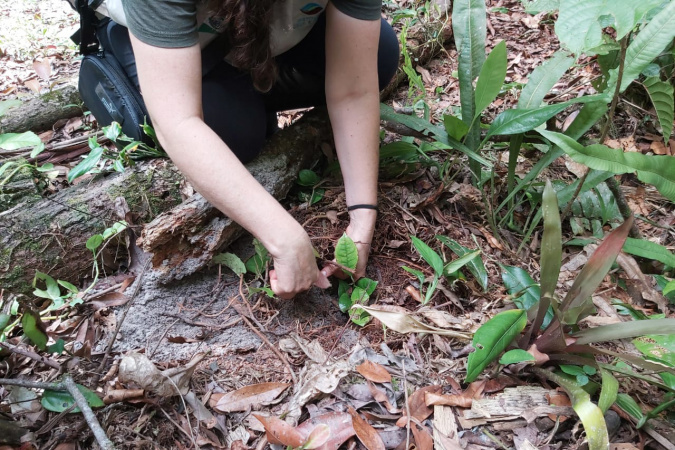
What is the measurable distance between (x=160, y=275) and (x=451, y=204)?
0.94m

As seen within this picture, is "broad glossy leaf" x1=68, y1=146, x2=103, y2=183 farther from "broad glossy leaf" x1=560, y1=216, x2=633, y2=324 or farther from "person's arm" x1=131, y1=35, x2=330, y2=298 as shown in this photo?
"broad glossy leaf" x1=560, y1=216, x2=633, y2=324

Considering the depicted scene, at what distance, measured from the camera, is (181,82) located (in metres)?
1.03

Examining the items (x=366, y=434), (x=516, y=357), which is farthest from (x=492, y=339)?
(x=366, y=434)

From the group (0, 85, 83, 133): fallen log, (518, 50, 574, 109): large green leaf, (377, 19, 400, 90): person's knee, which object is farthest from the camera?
(0, 85, 83, 133): fallen log

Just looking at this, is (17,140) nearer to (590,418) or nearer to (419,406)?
(419,406)

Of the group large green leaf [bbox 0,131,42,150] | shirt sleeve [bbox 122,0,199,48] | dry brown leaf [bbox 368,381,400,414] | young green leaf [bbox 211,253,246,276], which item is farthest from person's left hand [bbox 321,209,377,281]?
large green leaf [bbox 0,131,42,150]

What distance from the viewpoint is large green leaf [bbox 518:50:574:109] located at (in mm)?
1414

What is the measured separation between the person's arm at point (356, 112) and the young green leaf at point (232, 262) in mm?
330

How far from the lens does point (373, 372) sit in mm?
1039

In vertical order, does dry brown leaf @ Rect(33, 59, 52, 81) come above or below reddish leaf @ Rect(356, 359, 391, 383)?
above

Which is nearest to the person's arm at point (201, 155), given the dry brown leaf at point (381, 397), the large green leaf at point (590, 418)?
the dry brown leaf at point (381, 397)

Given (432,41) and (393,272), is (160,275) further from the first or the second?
(432,41)

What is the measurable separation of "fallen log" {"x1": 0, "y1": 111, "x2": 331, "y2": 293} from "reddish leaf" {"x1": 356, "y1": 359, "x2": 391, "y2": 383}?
1.72 ft

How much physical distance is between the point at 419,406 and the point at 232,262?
63 centimetres
